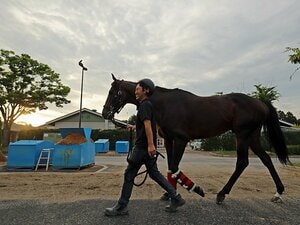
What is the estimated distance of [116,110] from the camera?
523 cm

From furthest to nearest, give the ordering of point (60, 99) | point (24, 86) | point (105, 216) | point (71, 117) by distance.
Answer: point (71, 117)
point (60, 99)
point (24, 86)
point (105, 216)

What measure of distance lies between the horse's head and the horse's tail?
262 centimetres

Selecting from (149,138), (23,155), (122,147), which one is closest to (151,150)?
(149,138)

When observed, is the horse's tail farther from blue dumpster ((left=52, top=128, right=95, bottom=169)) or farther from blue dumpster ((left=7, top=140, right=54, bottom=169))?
blue dumpster ((left=7, top=140, right=54, bottom=169))

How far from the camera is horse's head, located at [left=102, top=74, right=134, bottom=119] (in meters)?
5.08

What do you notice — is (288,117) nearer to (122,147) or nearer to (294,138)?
(294,138)

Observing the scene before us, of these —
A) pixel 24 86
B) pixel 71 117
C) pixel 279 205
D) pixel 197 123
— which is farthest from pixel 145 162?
pixel 71 117

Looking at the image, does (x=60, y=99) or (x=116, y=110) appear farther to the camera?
(x=60, y=99)

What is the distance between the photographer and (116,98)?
5137 millimetres

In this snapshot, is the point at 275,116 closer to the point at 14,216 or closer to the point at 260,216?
the point at 260,216

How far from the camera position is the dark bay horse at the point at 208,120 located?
4.37 meters

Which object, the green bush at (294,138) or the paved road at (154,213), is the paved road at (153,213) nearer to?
the paved road at (154,213)

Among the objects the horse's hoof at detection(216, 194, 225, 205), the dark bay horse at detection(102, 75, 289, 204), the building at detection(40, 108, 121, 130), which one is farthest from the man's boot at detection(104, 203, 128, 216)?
the building at detection(40, 108, 121, 130)

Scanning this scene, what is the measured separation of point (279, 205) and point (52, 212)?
335 centimetres
